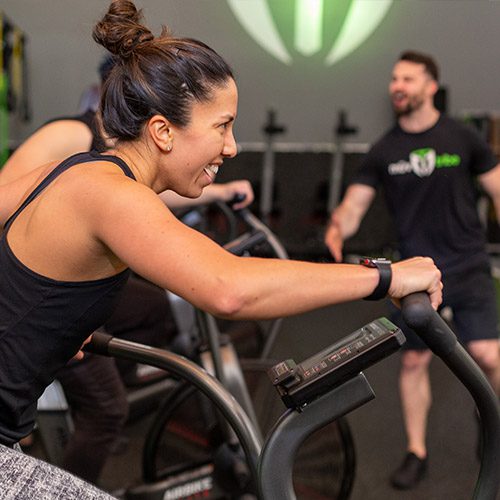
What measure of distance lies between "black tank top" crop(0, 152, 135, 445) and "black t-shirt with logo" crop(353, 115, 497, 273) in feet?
6.60

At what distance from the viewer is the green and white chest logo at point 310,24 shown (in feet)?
18.8

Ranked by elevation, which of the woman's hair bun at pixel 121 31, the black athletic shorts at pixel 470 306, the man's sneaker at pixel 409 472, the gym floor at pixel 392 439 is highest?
the woman's hair bun at pixel 121 31

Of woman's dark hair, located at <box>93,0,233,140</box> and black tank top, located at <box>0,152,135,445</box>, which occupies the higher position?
woman's dark hair, located at <box>93,0,233,140</box>

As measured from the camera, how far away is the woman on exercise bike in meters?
1.07

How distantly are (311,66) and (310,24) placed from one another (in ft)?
1.53

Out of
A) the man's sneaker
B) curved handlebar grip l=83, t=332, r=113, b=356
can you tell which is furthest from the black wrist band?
the man's sneaker

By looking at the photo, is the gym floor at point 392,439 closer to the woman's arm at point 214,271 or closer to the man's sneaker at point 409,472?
the man's sneaker at point 409,472

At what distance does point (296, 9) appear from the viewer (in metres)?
5.96

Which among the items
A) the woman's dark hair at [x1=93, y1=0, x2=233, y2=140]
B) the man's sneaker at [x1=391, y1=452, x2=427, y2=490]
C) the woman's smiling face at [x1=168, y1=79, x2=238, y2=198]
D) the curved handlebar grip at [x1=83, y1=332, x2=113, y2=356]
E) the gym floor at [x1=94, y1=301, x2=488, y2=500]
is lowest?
the gym floor at [x1=94, y1=301, x2=488, y2=500]

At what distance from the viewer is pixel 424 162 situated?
3041 millimetres

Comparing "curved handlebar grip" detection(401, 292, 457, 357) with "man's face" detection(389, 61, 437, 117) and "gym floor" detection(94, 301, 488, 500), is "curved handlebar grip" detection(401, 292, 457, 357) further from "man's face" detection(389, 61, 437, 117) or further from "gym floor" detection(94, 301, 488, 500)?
"man's face" detection(389, 61, 437, 117)

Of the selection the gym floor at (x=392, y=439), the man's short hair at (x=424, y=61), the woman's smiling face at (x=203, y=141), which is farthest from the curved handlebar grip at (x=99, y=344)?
the man's short hair at (x=424, y=61)

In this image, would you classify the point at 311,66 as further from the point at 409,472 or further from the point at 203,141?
→ the point at 203,141

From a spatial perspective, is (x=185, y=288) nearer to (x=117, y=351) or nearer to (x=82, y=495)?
(x=82, y=495)
